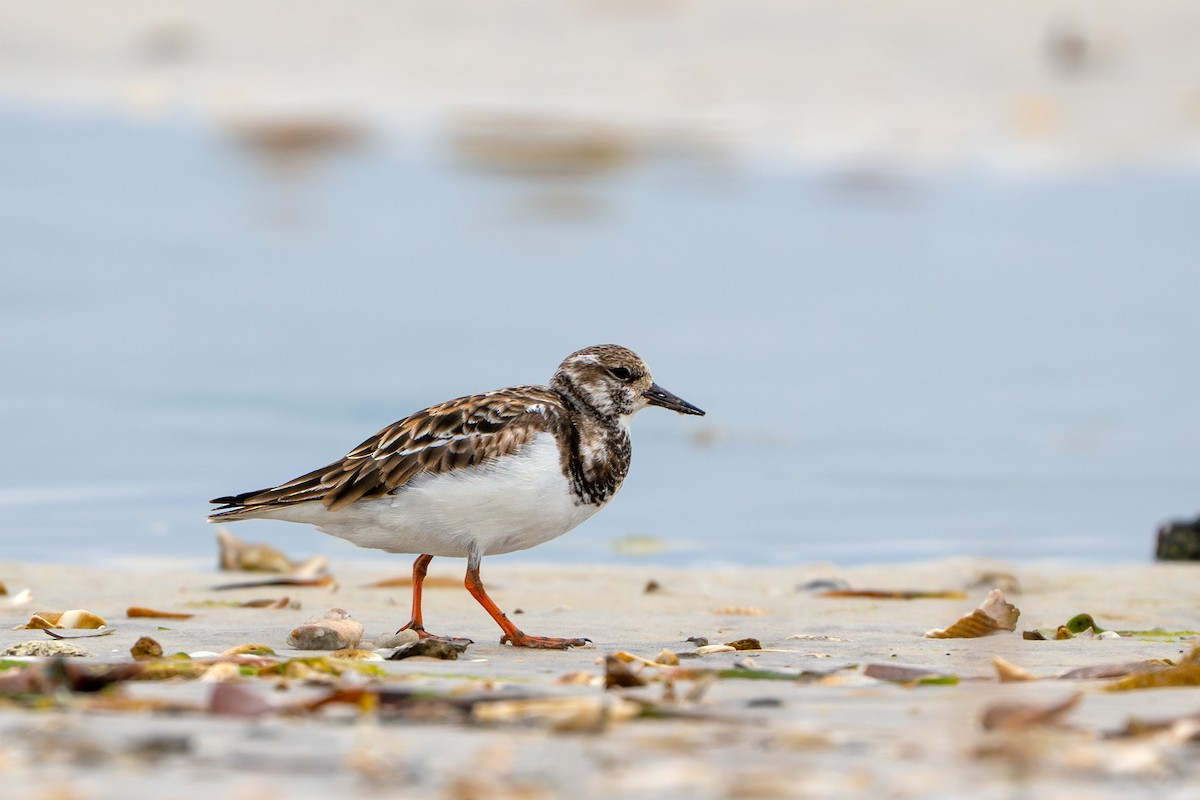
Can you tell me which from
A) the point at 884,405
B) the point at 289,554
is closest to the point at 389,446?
the point at 289,554

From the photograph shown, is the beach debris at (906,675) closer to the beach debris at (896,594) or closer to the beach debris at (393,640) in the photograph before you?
the beach debris at (393,640)

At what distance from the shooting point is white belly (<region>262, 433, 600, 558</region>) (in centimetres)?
520

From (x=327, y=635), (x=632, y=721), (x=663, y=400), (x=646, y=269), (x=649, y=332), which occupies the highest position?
(x=646, y=269)

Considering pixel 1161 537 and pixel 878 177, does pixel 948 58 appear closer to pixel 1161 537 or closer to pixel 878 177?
pixel 878 177

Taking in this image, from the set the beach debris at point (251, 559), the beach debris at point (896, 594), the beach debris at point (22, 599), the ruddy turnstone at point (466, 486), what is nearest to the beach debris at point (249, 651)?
the ruddy turnstone at point (466, 486)

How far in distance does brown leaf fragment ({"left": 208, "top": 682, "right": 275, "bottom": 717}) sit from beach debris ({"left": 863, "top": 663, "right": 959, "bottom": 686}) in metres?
1.40

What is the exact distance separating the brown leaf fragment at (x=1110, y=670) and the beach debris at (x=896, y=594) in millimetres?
2051

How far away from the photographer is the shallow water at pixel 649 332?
8.11m

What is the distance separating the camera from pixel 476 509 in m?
5.21

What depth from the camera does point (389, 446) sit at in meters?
5.41

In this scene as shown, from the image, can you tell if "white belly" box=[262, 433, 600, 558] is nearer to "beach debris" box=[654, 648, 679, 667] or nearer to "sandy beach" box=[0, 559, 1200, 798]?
"sandy beach" box=[0, 559, 1200, 798]

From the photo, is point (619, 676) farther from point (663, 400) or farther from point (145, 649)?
point (663, 400)

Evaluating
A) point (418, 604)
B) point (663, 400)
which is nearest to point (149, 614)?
point (418, 604)

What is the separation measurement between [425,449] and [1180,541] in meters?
3.21
